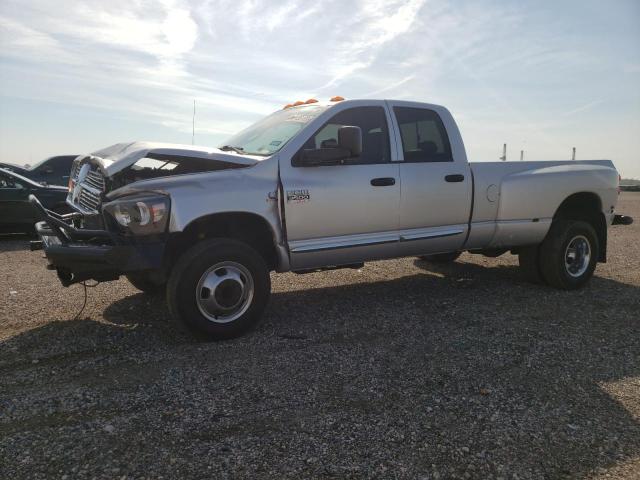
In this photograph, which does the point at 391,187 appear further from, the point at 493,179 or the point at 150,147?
the point at 150,147

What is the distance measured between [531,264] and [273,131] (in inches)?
143

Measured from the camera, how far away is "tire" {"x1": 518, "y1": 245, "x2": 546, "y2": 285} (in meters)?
6.37

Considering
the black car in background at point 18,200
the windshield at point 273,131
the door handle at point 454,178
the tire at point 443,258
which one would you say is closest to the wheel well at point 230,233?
the windshield at point 273,131

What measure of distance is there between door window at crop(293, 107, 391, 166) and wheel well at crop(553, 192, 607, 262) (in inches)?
107

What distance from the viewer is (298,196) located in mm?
4543

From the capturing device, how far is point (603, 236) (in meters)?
6.48

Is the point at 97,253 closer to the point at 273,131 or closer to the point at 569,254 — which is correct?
the point at 273,131

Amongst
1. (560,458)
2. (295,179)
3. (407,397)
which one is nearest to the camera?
(560,458)

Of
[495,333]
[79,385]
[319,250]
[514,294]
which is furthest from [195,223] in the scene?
[514,294]

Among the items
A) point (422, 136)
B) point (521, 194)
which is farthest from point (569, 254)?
point (422, 136)

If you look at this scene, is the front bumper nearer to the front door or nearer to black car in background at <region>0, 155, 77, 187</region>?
the front door

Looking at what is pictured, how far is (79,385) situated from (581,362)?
3.70 meters

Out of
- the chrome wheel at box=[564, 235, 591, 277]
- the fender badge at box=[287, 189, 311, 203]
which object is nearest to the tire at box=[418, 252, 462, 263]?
the chrome wheel at box=[564, 235, 591, 277]

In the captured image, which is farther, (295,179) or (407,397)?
(295,179)
